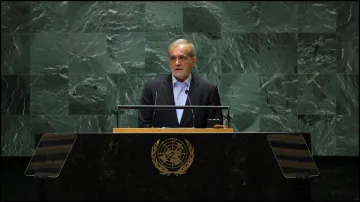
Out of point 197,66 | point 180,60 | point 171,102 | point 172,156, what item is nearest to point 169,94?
point 171,102

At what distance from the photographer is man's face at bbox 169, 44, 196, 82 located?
535 cm

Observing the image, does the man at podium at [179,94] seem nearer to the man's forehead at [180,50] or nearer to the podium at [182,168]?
the man's forehead at [180,50]

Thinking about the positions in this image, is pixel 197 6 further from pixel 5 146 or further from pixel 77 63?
pixel 5 146

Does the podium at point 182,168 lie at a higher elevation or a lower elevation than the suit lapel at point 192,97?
lower

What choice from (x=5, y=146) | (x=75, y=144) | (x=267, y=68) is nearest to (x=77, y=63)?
(x=5, y=146)

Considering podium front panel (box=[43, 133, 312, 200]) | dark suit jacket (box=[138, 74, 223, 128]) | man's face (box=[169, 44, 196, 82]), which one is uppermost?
man's face (box=[169, 44, 196, 82])

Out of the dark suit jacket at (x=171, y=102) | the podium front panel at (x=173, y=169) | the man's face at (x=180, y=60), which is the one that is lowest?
the podium front panel at (x=173, y=169)

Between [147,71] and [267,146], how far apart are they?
11.9 feet

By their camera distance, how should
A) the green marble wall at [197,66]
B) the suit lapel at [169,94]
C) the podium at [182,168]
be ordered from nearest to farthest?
the podium at [182,168]
the suit lapel at [169,94]
the green marble wall at [197,66]

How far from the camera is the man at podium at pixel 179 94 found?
5121mm

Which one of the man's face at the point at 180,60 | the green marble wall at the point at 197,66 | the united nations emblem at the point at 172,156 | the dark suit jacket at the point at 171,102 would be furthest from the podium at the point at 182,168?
the green marble wall at the point at 197,66

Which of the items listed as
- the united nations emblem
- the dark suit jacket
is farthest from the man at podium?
the united nations emblem

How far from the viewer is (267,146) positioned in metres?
3.66

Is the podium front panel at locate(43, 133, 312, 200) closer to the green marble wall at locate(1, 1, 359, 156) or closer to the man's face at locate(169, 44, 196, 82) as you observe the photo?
the man's face at locate(169, 44, 196, 82)
